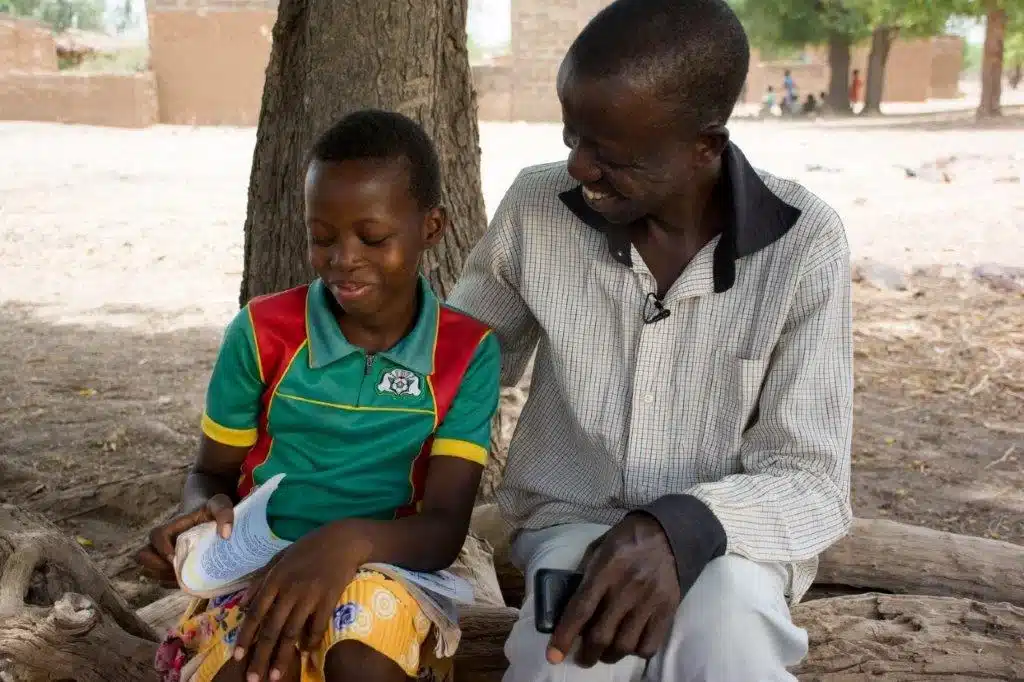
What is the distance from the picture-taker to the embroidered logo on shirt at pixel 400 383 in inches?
74.3

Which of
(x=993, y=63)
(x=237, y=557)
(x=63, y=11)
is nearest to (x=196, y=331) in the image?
(x=237, y=557)


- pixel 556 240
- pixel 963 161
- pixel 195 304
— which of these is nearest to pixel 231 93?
pixel 963 161

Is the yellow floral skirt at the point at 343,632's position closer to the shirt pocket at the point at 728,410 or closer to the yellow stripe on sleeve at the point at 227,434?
the yellow stripe on sleeve at the point at 227,434

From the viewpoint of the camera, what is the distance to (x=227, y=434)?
75.0 inches

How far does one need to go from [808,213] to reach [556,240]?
458 mm

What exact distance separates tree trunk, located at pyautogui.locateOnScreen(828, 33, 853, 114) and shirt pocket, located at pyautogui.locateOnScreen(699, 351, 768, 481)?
26.5 m

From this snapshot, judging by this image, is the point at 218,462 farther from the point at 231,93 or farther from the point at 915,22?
the point at 915,22

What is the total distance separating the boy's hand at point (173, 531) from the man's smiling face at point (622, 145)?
80cm

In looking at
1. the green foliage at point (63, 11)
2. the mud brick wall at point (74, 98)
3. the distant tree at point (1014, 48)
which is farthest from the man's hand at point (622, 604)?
the green foliage at point (63, 11)

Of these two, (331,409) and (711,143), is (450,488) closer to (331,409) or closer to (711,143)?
(331,409)

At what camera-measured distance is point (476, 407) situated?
192 centimetres

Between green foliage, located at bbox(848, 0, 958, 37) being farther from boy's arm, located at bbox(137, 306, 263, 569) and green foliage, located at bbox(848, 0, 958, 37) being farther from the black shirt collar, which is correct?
boy's arm, located at bbox(137, 306, 263, 569)

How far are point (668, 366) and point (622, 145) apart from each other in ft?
1.34

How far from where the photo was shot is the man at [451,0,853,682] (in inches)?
64.2
